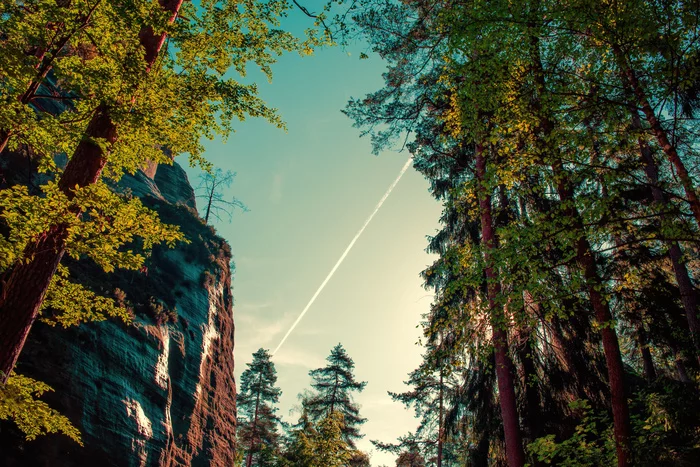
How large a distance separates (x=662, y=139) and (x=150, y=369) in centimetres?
2391

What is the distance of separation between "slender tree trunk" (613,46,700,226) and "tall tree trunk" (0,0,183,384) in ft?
25.2

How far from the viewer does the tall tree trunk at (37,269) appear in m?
4.96

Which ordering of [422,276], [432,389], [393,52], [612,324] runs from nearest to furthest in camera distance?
[612,324], [393,52], [422,276], [432,389]

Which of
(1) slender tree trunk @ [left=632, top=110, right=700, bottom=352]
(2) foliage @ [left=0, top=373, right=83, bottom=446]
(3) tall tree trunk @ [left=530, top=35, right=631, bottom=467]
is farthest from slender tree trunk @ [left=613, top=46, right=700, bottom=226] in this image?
(2) foliage @ [left=0, top=373, right=83, bottom=446]

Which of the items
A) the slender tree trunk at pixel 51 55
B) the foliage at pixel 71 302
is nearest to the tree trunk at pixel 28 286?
the foliage at pixel 71 302

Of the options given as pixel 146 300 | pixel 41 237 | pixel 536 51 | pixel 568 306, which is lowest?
pixel 41 237

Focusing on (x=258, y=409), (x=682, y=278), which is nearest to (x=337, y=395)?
(x=258, y=409)

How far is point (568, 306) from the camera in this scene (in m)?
9.09

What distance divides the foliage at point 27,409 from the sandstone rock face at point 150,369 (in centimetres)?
1243

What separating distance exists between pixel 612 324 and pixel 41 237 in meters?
8.22

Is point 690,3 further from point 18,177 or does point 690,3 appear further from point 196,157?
point 18,177

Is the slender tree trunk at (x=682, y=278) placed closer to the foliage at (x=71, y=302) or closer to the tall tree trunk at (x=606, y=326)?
the tall tree trunk at (x=606, y=326)

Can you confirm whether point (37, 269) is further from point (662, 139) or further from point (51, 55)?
point (662, 139)

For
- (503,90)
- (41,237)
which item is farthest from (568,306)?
(41,237)
